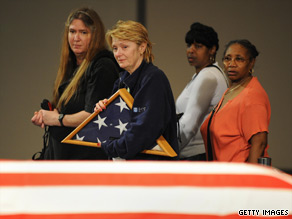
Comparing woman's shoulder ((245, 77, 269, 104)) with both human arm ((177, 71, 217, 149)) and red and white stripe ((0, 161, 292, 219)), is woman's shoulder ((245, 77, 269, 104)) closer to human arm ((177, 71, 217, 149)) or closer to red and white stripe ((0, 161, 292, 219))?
human arm ((177, 71, 217, 149))

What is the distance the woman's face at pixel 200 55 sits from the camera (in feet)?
9.30

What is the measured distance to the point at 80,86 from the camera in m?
2.36

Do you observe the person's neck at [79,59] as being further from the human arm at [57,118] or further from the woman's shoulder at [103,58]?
the human arm at [57,118]

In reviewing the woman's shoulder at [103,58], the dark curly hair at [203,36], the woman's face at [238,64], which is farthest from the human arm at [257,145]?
the dark curly hair at [203,36]

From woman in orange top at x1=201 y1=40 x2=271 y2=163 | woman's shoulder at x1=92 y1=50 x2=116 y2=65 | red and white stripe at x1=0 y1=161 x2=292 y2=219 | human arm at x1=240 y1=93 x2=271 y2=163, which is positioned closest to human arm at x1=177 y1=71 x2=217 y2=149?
woman in orange top at x1=201 y1=40 x2=271 y2=163

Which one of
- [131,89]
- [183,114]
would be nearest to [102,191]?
[131,89]

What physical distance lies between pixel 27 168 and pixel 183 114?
1.70 metres

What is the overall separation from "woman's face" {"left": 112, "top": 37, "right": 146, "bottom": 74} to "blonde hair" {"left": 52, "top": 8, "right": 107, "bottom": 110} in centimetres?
41

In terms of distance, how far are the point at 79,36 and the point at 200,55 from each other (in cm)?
80

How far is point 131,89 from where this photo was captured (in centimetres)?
196

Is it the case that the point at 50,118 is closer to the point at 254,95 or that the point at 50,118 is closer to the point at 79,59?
the point at 79,59

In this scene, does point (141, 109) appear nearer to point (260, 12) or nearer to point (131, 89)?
point (131, 89)

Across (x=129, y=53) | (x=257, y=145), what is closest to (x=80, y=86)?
(x=129, y=53)

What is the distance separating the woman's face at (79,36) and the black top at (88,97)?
118mm
